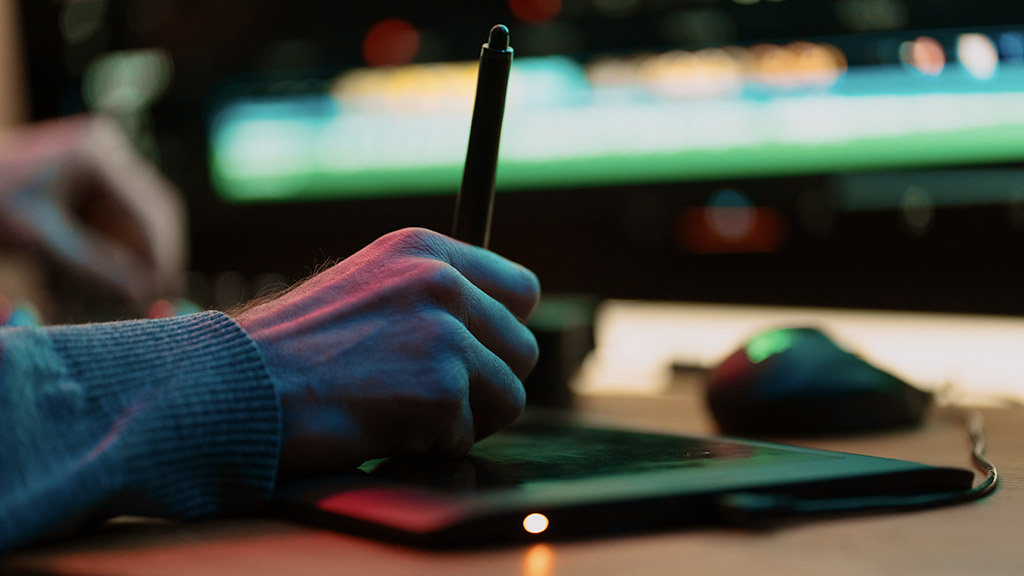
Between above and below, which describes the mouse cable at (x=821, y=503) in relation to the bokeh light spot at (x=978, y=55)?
below

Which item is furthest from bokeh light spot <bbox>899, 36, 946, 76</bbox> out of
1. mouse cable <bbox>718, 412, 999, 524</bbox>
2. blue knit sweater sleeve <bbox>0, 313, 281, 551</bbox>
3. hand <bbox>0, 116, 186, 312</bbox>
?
hand <bbox>0, 116, 186, 312</bbox>

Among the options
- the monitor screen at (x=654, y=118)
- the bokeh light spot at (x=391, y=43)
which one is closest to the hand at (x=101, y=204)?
the monitor screen at (x=654, y=118)

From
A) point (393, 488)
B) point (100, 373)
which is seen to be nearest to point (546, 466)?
point (393, 488)

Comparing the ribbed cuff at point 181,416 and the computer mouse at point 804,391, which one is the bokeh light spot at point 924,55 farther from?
the ribbed cuff at point 181,416

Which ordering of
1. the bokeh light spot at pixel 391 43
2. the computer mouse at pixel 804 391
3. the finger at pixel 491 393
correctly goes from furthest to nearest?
the bokeh light spot at pixel 391 43
the computer mouse at pixel 804 391
the finger at pixel 491 393

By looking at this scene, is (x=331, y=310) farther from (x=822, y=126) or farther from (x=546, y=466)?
(x=822, y=126)

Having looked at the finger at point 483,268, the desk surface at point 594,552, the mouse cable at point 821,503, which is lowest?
the desk surface at point 594,552

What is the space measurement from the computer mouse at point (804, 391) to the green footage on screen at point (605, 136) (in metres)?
0.24

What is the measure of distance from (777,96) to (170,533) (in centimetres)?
69

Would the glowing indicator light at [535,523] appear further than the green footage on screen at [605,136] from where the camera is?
No

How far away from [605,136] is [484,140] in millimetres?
536

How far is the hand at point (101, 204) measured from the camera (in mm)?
1095

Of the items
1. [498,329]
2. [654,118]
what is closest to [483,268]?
[498,329]

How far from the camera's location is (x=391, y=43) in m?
1.08
